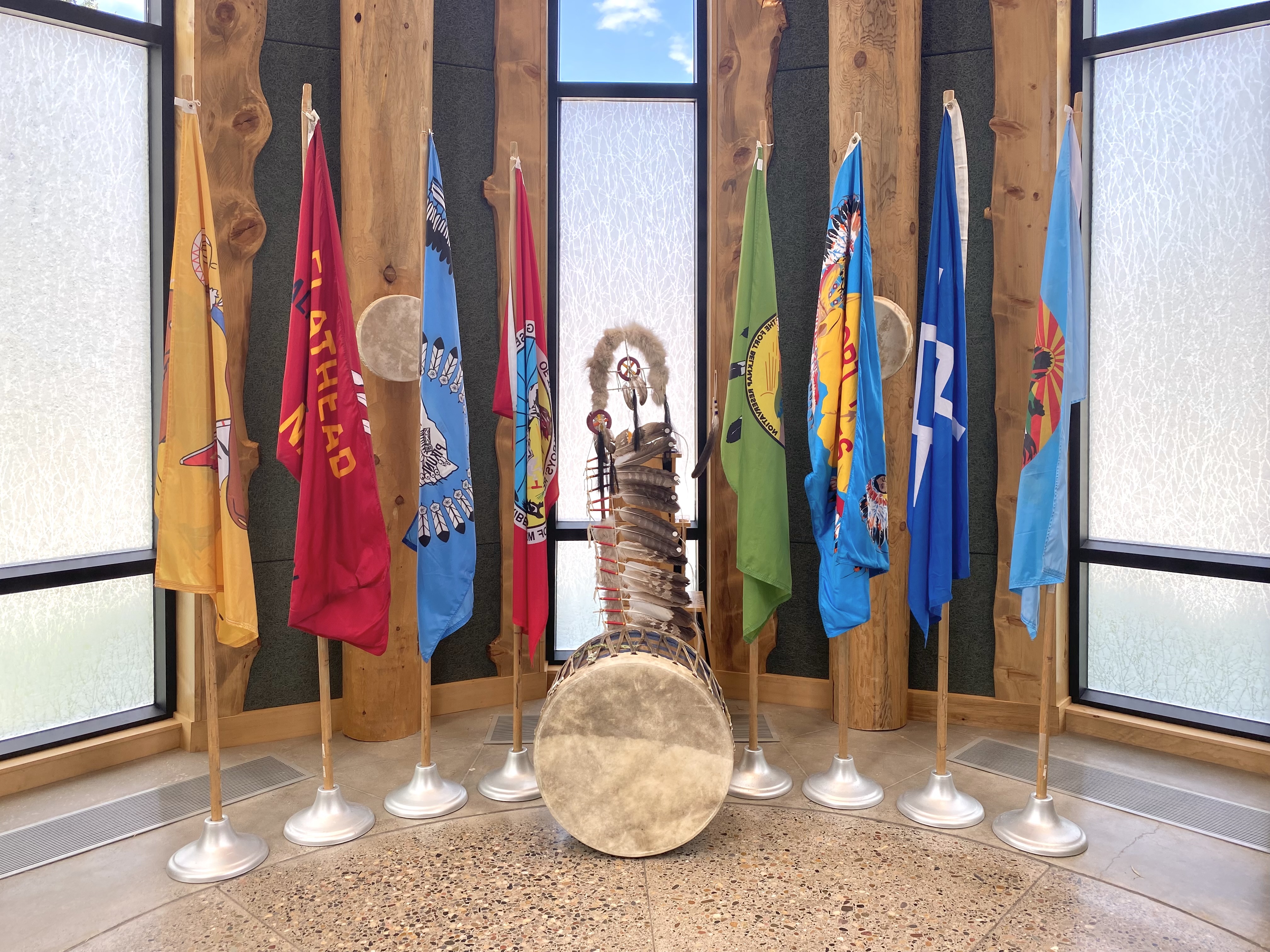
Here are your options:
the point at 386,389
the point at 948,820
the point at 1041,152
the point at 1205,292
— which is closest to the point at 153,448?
the point at 386,389

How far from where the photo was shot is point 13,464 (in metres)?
3.26

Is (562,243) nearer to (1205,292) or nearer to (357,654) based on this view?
(357,654)

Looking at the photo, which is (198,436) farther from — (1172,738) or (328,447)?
(1172,738)

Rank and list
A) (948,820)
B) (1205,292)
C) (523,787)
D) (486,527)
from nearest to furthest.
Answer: (948,820), (523,787), (1205,292), (486,527)

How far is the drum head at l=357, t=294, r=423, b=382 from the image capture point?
10.6ft

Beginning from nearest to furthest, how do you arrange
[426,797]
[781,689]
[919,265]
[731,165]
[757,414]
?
[426,797] → [757,414] → [919,265] → [731,165] → [781,689]

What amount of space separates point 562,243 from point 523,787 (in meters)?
2.56

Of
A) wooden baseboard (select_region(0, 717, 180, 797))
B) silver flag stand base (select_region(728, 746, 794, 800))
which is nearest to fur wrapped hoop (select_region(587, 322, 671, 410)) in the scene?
silver flag stand base (select_region(728, 746, 794, 800))

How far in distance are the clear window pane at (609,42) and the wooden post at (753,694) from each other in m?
2.85

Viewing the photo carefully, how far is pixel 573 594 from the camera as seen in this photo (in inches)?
169

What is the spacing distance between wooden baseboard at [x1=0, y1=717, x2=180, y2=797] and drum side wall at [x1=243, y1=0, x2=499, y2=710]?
0.38m

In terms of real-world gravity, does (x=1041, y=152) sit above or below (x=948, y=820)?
above

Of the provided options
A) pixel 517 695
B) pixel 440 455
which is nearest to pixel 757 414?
pixel 440 455

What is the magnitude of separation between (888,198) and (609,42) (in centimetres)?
164
